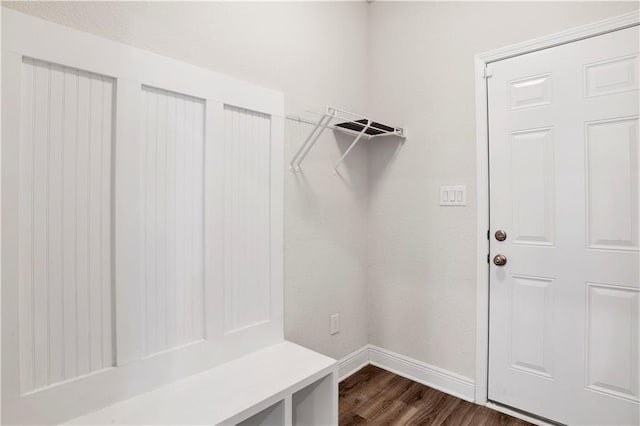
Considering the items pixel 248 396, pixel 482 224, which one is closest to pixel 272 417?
pixel 248 396

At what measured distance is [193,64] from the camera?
143 cm

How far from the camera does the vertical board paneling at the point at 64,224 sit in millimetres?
1042

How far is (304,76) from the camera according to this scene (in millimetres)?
1917

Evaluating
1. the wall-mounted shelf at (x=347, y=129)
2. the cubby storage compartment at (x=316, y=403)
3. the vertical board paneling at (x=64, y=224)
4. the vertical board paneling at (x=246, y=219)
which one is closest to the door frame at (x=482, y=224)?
the wall-mounted shelf at (x=347, y=129)

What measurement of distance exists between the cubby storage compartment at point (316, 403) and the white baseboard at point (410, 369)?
0.57 metres

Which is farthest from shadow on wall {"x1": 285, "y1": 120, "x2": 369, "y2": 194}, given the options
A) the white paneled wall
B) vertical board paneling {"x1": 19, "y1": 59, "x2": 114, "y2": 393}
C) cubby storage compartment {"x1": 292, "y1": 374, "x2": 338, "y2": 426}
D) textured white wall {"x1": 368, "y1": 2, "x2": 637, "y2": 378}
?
cubby storage compartment {"x1": 292, "y1": 374, "x2": 338, "y2": 426}

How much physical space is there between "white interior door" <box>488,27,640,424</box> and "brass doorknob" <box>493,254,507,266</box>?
0.02 metres

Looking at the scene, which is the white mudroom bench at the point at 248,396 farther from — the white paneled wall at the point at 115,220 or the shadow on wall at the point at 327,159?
the shadow on wall at the point at 327,159

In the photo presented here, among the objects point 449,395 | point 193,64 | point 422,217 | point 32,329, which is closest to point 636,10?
point 422,217

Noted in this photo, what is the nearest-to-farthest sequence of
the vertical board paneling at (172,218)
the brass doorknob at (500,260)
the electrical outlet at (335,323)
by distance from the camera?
→ 1. the vertical board paneling at (172,218)
2. the brass doorknob at (500,260)
3. the electrical outlet at (335,323)

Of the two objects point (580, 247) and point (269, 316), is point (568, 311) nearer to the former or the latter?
point (580, 247)

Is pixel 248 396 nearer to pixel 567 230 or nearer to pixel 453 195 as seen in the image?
pixel 453 195

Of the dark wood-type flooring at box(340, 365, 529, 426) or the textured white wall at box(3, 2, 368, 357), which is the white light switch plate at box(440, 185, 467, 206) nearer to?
the textured white wall at box(3, 2, 368, 357)

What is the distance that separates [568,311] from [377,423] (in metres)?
1.10
